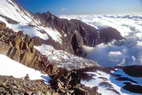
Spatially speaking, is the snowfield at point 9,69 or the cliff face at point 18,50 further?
the cliff face at point 18,50

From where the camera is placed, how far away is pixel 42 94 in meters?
57.6

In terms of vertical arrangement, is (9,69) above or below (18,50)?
below

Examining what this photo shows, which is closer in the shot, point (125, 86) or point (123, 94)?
point (123, 94)

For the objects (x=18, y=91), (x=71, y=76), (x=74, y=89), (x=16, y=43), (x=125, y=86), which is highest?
(x=125, y=86)

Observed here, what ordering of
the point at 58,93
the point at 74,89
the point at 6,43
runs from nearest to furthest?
the point at 58,93, the point at 74,89, the point at 6,43

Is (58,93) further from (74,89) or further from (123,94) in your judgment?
(123,94)

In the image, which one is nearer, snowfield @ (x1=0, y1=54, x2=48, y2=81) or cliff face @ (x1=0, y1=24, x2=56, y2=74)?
snowfield @ (x1=0, y1=54, x2=48, y2=81)

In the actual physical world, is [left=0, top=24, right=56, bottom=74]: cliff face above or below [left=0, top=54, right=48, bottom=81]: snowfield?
above

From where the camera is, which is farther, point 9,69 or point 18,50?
point 18,50

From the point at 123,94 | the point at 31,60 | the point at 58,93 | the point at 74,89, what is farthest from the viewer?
the point at 123,94

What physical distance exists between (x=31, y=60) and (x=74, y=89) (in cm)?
3468

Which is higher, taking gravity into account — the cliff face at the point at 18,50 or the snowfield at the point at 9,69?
the cliff face at the point at 18,50

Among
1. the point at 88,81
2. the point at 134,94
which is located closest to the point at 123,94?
the point at 134,94

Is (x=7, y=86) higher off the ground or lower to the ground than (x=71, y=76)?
lower
